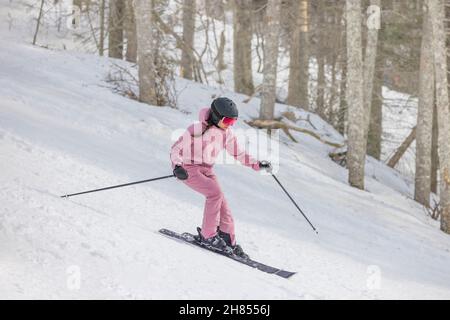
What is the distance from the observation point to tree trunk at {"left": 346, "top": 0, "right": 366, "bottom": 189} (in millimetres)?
12078

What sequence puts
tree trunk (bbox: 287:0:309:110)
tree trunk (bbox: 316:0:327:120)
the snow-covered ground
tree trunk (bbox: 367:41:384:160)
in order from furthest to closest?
tree trunk (bbox: 316:0:327:120) < tree trunk (bbox: 287:0:309:110) < tree trunk (bbox: 367:41:384:160) < the snow-covered ground

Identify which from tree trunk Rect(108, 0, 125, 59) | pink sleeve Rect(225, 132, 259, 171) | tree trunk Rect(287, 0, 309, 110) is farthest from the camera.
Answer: tree trunk Rect(287, 0, 309, 110)

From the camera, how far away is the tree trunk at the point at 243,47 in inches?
773

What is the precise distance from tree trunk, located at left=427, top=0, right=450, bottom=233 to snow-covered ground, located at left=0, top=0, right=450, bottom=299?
0.71 metres

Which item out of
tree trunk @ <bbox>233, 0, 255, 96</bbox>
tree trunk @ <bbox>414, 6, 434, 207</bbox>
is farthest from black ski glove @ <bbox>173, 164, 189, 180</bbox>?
tree trunk @ <bbox>233, 0, 255, 96</bbox>

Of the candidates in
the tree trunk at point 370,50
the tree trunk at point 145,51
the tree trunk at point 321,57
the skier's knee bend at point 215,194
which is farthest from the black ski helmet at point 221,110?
the tree trunk at point 321,57

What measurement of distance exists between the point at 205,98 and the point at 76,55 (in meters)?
3.63

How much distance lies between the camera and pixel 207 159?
21.9 ft

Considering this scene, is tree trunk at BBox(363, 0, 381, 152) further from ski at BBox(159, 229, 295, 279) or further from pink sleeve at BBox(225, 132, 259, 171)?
ski at BBox(159, 229, 295, 279)

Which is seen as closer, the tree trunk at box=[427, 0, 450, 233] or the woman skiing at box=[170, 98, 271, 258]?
the woman skiing at box=[170, 98, 271, 258]

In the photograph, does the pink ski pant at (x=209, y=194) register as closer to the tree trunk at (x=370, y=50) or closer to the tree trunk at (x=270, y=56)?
the tree trunk at (x=370, y=50)

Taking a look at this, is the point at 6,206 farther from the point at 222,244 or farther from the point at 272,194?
the point at 272,194

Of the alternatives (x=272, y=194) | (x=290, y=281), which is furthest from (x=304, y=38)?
(x=290, y=281)

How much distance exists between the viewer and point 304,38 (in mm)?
20172
